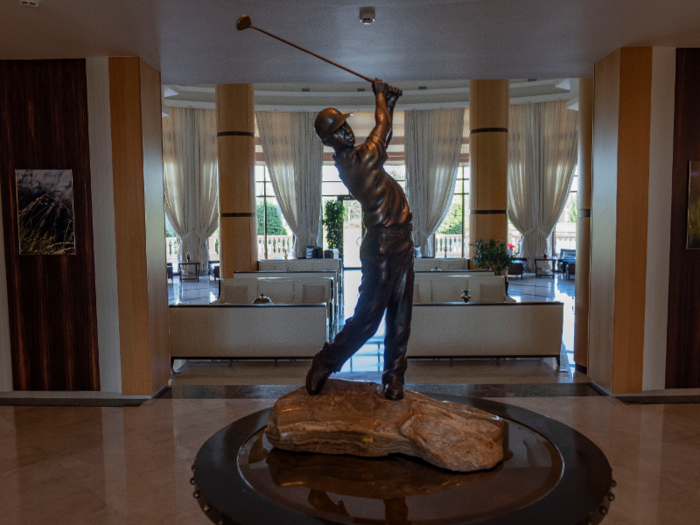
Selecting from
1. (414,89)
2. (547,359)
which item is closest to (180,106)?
(414,89)

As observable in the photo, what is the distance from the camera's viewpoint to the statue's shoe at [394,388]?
3070 millimetres

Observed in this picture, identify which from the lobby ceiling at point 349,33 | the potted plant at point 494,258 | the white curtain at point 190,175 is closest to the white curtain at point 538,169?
the potted plant at point 494,258

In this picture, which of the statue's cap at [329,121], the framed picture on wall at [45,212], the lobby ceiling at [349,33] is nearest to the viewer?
the statue's cap at [329,121]

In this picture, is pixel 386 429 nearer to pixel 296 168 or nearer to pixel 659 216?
pixel 659 216

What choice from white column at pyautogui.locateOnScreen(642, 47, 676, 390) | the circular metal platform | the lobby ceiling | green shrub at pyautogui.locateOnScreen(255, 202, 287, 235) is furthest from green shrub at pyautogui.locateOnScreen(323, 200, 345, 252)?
the circular metal platform

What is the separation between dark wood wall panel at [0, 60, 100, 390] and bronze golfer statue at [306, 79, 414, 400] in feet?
11.7

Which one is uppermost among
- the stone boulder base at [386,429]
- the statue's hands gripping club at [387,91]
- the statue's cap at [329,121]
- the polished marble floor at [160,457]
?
the statue's hands gripping club at [387,91]

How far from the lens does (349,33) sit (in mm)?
4961

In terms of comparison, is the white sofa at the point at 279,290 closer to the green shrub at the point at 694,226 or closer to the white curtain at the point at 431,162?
the green shrub at the point at 694,226

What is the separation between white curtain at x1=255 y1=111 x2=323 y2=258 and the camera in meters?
17.2

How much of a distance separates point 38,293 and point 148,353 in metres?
1.29

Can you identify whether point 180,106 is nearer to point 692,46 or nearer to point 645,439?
point 692,46

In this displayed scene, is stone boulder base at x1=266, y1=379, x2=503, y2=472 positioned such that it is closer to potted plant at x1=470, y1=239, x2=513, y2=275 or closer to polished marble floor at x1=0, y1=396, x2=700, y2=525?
polished marble floor at x1=0, y1=396, x2=700, y2=525

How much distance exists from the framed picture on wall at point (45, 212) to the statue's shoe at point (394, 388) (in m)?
3.99
